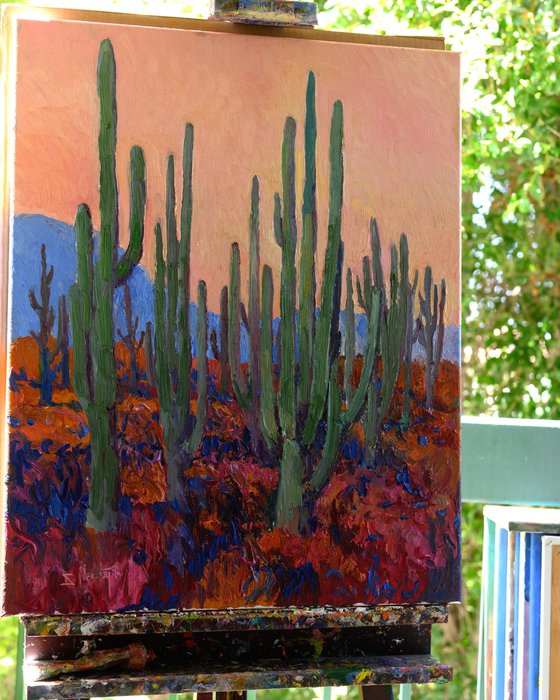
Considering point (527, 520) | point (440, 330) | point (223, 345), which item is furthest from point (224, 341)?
point (527, 520)

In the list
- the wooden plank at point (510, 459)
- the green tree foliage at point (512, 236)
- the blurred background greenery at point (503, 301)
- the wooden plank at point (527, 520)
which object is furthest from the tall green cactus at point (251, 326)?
the blurred background greenery at point (503, 301)

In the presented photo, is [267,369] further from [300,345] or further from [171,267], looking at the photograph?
[171,267]

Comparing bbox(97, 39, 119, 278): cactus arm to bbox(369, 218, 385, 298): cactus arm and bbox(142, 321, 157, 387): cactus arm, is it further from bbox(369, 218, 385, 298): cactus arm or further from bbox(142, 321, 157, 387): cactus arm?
bbox(369, 218, 385, 298): cactus arm

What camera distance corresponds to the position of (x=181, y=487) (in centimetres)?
126

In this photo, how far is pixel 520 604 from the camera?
1.54 m

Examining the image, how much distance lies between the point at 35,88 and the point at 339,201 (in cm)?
44

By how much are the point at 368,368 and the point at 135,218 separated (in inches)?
15.4

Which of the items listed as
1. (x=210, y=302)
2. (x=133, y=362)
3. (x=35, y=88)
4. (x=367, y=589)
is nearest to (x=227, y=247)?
(x=210, y=302)

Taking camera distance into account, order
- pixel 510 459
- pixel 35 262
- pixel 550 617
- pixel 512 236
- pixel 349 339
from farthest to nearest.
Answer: pixel 512 236 < pixel 510 459 < pixel 550 617 < pixel 349 339 < pixel 35 262

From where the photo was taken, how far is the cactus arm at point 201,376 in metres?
1.27

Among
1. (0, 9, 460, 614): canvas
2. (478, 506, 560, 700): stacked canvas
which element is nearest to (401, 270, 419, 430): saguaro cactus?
(0, 9, 460, 614): canvas

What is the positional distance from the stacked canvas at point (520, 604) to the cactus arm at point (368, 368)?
38 cm

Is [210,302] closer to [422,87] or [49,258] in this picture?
[49,258]

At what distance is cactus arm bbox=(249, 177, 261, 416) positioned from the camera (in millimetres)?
1285
